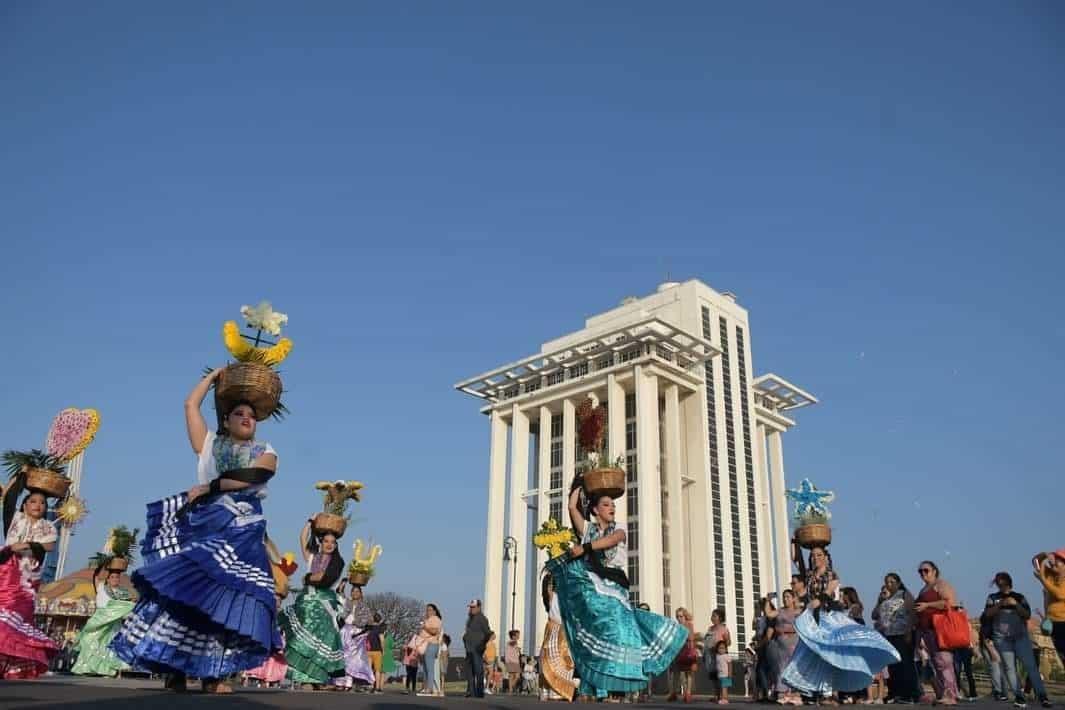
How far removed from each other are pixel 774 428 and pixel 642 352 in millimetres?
17838

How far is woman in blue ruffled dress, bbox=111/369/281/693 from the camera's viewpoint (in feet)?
19.8

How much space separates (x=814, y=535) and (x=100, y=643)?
10906 mm

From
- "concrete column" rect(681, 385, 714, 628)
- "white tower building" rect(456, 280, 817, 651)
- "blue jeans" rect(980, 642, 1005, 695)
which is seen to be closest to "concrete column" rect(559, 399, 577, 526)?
"white tower building" rect(456, 280, 817, 651)

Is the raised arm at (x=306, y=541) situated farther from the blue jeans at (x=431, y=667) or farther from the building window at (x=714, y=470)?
the building window at (x=714, y=470)

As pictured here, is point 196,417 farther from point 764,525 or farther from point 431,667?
point 764,525

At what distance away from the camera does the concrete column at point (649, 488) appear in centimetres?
4641

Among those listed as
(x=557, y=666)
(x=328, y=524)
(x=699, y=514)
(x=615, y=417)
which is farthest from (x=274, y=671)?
(x=699, y=514)

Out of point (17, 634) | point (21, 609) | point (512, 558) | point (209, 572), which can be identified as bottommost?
point (17, 634)

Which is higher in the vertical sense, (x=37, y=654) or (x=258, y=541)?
(x=258, y=541)

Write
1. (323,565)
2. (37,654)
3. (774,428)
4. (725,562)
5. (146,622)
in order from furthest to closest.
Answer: (774,428) → (725,562) → (323,565) → (37,654) → (146,622)

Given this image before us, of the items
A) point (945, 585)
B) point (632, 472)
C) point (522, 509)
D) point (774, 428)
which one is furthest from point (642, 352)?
point (945, 585)

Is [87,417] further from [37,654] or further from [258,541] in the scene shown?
[258,541]

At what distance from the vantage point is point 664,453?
54.0 meters

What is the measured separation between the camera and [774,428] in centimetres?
6350
